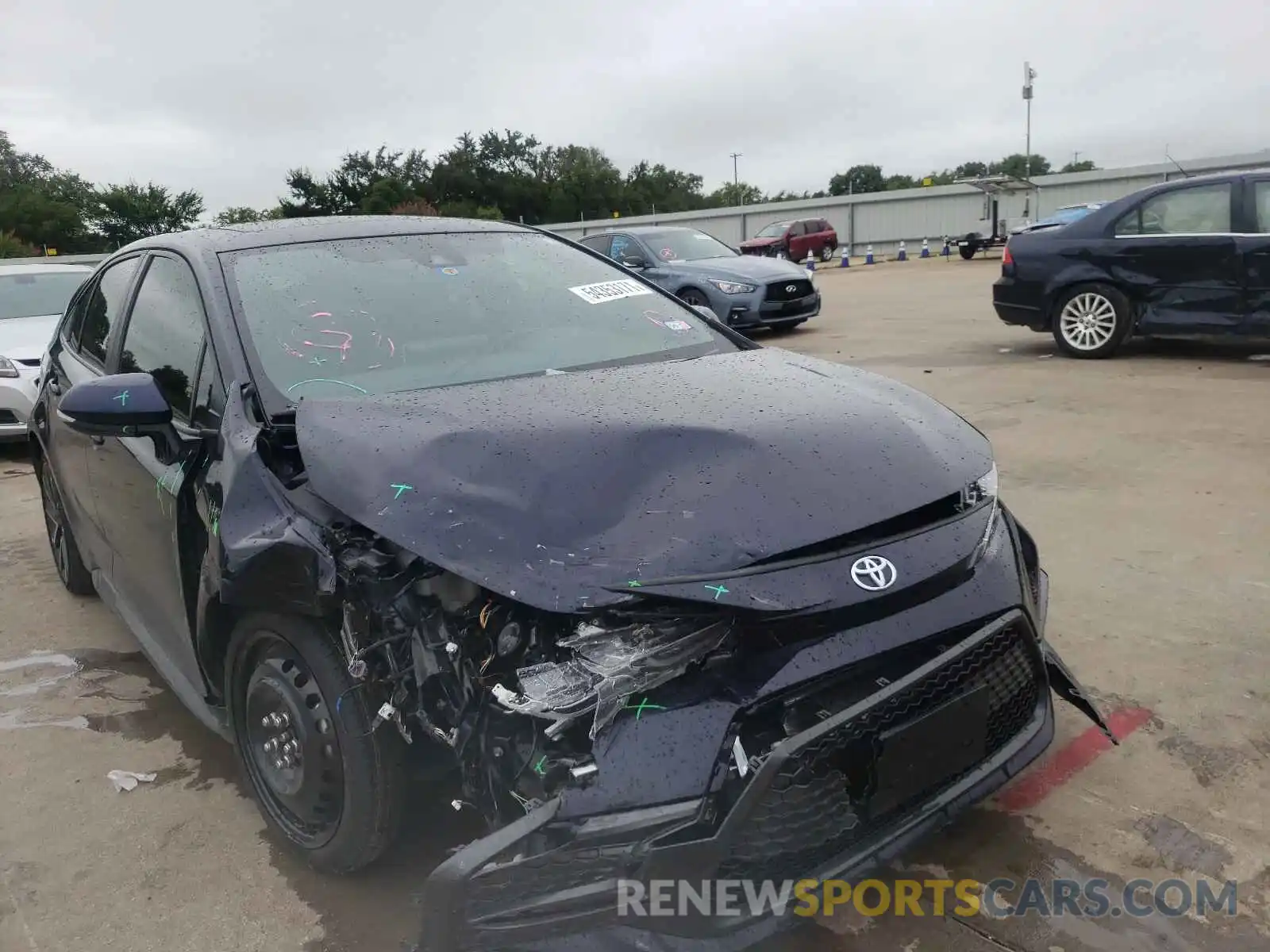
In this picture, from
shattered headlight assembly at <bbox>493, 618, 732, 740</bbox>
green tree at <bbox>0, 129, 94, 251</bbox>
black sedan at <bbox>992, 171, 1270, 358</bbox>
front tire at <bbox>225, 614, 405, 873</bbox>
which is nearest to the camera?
shattered headlight assembly at <bbox>493, 618, 732, 740</bbox>

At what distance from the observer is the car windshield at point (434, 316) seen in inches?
105

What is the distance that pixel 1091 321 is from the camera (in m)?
8.73

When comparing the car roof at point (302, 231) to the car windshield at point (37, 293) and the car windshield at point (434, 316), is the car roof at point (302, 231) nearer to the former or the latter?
the car windshield at point (434, 316)

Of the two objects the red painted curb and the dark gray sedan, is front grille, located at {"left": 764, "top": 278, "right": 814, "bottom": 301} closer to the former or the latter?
the dark gray sedan

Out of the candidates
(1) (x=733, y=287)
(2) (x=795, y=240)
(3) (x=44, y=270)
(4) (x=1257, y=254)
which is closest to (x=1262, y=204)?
(4) (x=1257, y=254)

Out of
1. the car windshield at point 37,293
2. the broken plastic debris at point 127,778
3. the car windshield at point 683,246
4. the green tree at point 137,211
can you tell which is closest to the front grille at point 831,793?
the broken plastic debris at point 127,778

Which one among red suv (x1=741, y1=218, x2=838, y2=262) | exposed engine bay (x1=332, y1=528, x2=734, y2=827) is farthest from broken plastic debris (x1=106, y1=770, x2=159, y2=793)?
red suv (x1=741, y1=218, x2=838, y2=262)

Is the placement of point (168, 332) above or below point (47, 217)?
below

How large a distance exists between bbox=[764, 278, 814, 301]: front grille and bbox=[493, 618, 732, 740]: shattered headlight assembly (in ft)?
34.0

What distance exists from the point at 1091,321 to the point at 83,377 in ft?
26.4

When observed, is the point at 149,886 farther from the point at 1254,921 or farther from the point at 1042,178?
the point at 1042,178

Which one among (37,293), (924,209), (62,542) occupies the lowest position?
(62,542)

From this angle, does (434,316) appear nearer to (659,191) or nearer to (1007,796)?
(1007,796)

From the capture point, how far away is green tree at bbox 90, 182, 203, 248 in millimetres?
48812
